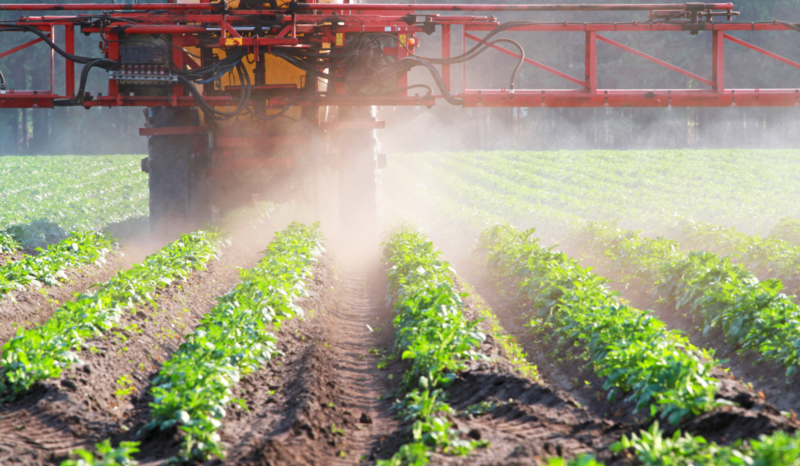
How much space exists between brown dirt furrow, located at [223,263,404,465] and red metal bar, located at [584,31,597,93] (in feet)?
13.5

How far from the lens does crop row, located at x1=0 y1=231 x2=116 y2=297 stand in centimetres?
738

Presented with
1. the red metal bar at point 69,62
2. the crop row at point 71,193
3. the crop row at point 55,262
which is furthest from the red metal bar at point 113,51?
the crop row at point 71,193

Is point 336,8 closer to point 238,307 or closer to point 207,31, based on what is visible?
point 207,31

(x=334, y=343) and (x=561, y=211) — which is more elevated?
(x=561, y=211)

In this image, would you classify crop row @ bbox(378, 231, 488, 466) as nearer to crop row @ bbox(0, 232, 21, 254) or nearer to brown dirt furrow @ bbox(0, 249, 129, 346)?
brown dirt furrow @ bbox(0, 249, 129, 346)

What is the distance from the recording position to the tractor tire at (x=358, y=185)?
34.2 feet

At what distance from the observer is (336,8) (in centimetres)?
861

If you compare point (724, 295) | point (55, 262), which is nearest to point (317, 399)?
point (724, 295)

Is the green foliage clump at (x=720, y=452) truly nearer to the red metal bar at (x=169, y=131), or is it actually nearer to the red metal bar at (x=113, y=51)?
the red metal bar at (x=113, y=51)

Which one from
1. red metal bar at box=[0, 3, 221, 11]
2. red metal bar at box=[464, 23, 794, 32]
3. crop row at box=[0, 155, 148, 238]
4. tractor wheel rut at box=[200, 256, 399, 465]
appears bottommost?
tractor wheel rut at box=[200, 256, 399, 465]

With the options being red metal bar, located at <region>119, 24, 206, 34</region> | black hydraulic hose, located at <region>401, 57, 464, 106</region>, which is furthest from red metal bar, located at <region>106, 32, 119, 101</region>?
black hydraulic hose, located at <region>401, 57, 464, 106</region>

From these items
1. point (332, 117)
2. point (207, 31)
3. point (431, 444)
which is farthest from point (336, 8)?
point (431, 444)

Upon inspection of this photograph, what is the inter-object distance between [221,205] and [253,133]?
1.45 meters

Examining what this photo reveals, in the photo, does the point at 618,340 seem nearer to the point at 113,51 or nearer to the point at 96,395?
the point at 96,395
